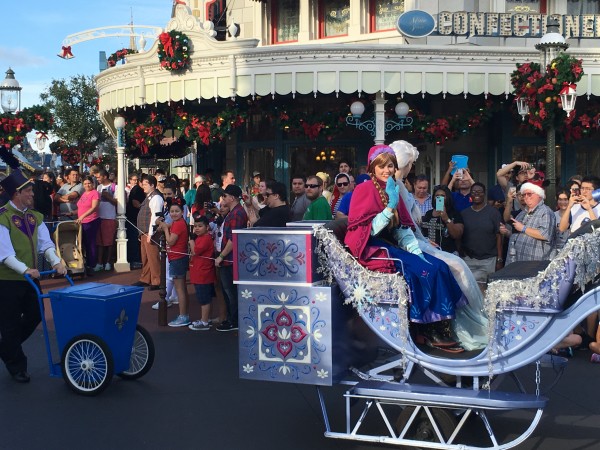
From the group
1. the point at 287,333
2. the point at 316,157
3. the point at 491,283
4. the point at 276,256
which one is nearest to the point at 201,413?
the point at 287,333

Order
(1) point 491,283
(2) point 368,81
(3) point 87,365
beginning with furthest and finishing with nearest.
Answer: (2) point 368,81
(3) point 87,365
(1) point 491,283

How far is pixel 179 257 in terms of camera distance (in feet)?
35.2

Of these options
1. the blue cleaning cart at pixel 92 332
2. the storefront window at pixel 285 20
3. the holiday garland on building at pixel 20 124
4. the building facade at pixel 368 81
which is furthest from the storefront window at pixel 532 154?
the blue cleaning cart at pixel 92 332

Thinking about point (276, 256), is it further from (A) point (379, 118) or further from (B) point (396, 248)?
(A) point (379, 118)

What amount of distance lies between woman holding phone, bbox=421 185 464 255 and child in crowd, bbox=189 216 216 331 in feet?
9.16

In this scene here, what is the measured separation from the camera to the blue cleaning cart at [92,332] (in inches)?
288

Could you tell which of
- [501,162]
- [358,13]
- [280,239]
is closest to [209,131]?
[358,13]

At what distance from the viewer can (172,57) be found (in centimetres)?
1548

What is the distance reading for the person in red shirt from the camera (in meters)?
10.7

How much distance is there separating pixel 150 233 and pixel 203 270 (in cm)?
296

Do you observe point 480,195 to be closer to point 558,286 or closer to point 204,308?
point 204,308

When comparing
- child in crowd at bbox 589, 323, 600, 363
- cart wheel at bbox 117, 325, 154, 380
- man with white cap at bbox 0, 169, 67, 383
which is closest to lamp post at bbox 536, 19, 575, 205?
child in crowd at bbox 589, 323, 600, 363

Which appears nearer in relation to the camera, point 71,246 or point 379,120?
point 71,246

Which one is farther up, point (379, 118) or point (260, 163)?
point (379, 118)
